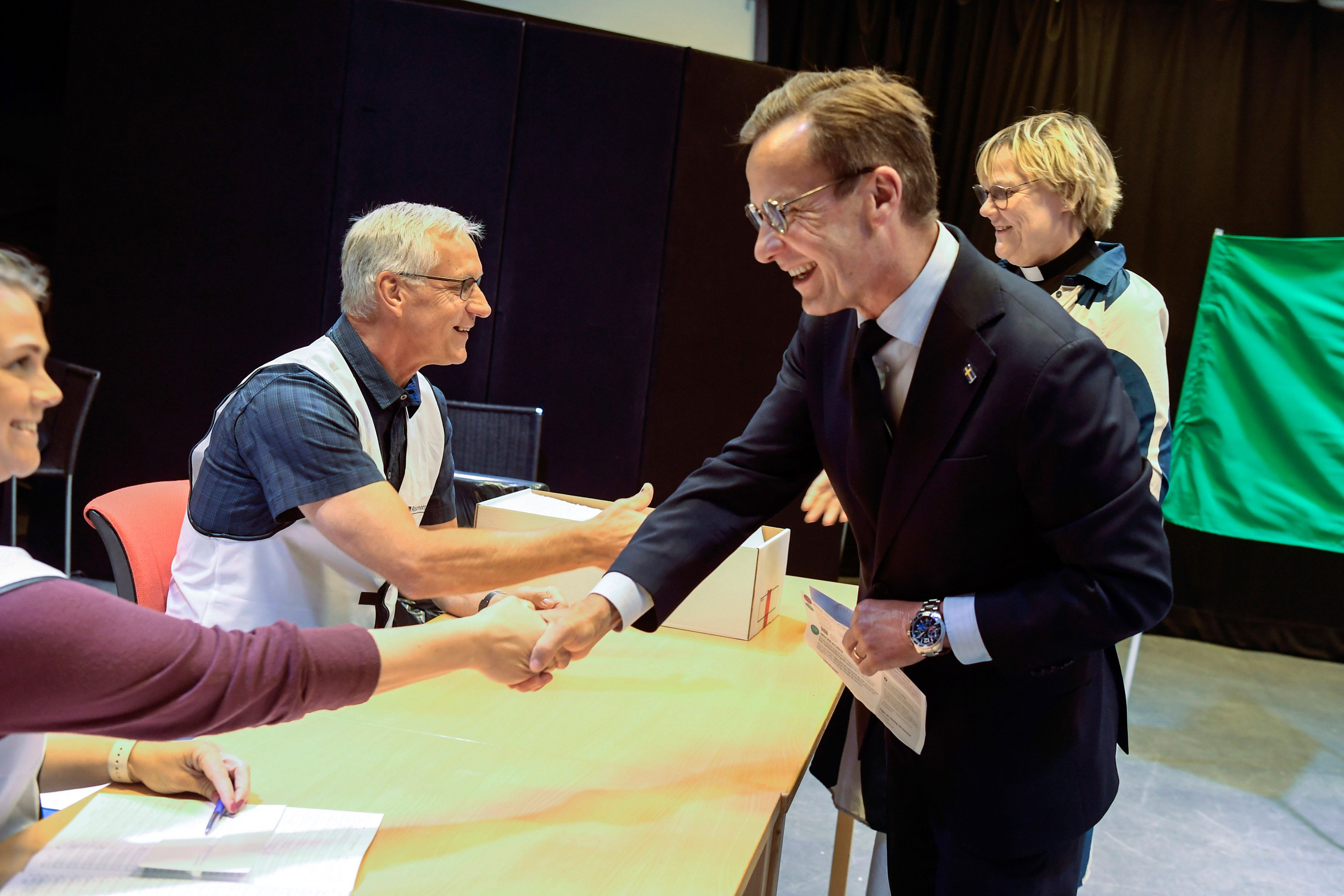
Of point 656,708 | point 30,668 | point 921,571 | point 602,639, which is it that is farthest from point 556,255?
point 30,668

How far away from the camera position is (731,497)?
1631 mm

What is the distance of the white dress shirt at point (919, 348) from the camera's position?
3.99ft

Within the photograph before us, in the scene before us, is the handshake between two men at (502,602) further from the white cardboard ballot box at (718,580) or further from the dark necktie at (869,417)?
the dark necktie at (869,417)

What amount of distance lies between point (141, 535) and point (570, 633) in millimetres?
946

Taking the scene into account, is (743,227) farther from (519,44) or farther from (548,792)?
(548,792)

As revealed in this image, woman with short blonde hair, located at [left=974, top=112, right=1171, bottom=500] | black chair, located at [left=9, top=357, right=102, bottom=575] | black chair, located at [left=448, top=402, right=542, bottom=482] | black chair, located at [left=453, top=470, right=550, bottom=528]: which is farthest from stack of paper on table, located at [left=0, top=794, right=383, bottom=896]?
black chair, located at [left=9, top=357, right=102, bottom=575]

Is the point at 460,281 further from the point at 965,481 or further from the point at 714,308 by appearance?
the point at 714,308

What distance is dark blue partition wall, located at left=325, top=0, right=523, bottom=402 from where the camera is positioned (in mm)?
4137

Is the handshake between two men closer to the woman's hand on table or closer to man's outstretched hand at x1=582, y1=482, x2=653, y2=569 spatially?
man's outstretched hand at x1=582, y1=482, x2=653, y2=569

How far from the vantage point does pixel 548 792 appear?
129cm

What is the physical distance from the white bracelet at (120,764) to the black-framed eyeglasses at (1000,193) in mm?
2007

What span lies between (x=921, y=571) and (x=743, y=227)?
334cm

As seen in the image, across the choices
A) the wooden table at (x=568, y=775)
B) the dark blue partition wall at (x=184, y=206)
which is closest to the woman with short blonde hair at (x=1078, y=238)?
the wooden table at (x=568, y=775)

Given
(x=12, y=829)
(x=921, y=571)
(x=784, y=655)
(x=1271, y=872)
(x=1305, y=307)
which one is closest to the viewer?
(x=12, y=829)
